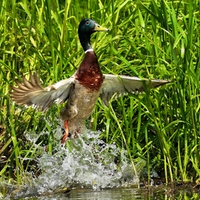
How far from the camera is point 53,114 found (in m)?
6.71

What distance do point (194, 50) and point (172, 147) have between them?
0.89 metres

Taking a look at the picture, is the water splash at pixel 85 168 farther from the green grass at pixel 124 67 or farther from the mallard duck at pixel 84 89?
the mallard duck at pixel 84 89

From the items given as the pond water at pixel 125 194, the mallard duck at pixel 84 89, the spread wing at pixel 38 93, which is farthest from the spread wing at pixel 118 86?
the pond water at pixel 125 194

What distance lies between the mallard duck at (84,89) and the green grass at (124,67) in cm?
10

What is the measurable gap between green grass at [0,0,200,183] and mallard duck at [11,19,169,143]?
99mm

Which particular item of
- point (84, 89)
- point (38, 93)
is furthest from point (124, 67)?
point (38, 93)

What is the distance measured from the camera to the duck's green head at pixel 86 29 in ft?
22.0

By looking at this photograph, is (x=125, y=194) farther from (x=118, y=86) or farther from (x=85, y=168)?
(x=118, y=86)

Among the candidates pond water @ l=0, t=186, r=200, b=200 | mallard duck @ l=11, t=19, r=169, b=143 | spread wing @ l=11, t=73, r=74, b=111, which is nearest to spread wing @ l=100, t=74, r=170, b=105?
mallard duck @ l=11, t=19, r=169, b=143

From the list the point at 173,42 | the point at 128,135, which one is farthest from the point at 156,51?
the point at 128,135

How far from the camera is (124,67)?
259 inches

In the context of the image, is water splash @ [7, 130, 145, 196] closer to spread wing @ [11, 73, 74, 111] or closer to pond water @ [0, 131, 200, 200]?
pond water @ [0, 131, 200, 200]

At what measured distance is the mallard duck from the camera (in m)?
6.31

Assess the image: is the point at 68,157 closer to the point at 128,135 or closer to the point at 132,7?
the point at 128,135
